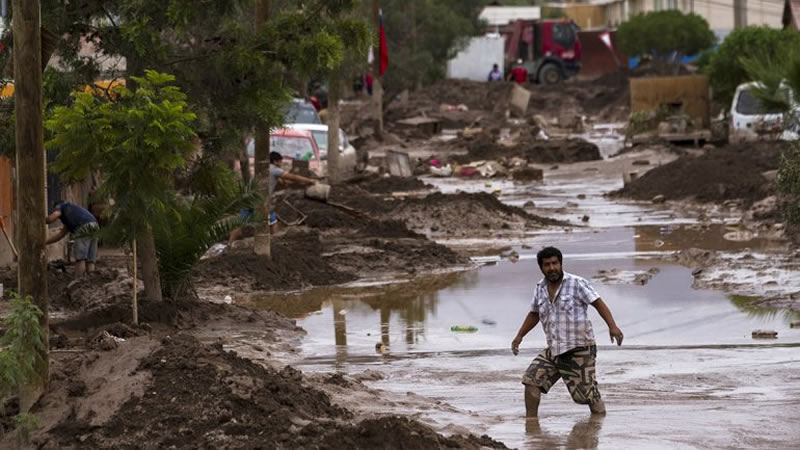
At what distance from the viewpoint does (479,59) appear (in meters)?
80.4

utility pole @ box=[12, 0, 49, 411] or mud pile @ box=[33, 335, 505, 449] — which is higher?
utility pole @ box=[12, 0, 49, 411]

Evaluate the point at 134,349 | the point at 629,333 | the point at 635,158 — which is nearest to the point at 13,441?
the point at 134,349

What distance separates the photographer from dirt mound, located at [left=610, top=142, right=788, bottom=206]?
92.6ft

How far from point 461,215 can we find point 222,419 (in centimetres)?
1613

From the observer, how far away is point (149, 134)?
496 inches

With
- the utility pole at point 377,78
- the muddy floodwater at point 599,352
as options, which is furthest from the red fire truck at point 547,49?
the muddy floodwater at point 599,352

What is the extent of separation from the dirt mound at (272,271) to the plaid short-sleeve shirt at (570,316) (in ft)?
25.7

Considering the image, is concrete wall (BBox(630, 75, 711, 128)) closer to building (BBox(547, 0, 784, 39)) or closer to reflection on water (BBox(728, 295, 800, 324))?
building (BBox(547, 0, 784, 39))

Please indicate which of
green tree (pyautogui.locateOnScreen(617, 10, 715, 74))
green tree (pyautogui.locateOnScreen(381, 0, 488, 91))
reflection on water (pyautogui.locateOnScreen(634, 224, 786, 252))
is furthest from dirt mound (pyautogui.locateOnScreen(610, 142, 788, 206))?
green tree (pyautogui.locateOnScreen(617, 10, 715, 74))

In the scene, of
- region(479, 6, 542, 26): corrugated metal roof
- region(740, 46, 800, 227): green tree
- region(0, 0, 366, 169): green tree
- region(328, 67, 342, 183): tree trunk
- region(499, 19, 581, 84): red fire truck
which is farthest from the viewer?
region(479, 6, 542, 26): corrugated metal roof

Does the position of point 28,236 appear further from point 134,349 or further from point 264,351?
point 264,351

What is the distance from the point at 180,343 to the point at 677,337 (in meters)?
5.57

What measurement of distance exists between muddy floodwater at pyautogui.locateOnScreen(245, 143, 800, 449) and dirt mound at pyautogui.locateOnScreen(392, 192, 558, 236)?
9.06ft

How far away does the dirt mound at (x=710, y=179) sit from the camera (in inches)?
1111
